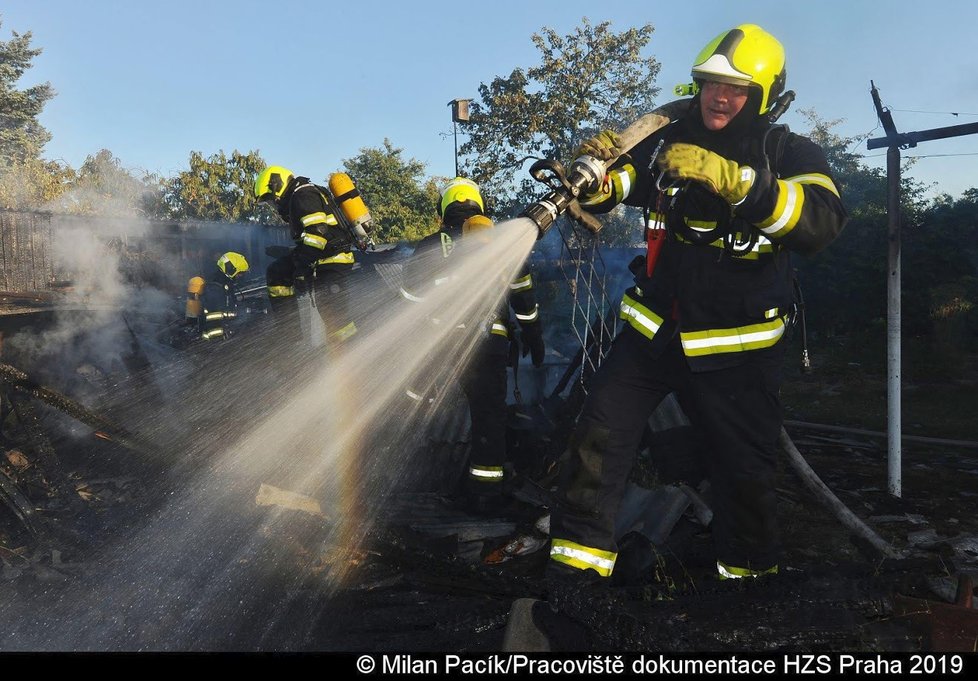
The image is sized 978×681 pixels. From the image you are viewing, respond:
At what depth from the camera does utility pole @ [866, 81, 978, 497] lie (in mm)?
5172

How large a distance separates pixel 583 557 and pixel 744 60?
1825 mm

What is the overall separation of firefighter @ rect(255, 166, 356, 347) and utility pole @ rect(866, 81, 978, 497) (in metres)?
4.19

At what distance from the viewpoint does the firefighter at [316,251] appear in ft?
18.9

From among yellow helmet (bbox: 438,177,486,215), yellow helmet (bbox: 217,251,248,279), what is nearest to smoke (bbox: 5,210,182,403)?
yellow helmet (bbox: 217,251,248,279)

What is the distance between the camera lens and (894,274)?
205 inches

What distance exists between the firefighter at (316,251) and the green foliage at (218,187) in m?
19.5

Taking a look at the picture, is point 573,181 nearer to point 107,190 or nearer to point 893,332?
point 893,332

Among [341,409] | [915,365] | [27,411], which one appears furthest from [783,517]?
[915,365]

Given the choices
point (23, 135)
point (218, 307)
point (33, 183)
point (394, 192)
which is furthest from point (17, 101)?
point (218, 307)

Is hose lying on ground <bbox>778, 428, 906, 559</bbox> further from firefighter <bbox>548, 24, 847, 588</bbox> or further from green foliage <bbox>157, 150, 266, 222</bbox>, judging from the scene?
green foliage <bbox>157, 150, 266, 222</bbox>

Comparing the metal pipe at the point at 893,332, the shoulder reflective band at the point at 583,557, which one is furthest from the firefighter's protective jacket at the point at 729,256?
the metal pipe at the point at 893,332

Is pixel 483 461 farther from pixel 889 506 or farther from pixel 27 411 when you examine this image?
pixel 27 411
